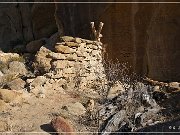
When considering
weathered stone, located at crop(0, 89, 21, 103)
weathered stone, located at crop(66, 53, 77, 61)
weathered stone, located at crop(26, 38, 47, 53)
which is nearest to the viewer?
weathered stone, located at crop(0, 89, 21, 103)

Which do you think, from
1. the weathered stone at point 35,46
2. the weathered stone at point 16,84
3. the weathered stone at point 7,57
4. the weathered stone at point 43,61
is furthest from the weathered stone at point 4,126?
the weathered stone at point 35,46

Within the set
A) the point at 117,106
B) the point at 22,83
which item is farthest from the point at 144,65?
the point at 22,83

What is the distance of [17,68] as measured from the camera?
9328mm

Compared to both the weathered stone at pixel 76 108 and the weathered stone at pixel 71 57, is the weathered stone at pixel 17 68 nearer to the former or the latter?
the weathered stone at pixel 71 57

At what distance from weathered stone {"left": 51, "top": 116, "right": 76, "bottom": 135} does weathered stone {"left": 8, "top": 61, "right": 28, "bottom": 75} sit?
249 centimetres

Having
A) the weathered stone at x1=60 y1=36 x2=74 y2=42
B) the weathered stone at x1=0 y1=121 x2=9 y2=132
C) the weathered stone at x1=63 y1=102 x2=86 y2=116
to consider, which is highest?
the weathered stone at x1=60 y1=36 x2=74 y2=42

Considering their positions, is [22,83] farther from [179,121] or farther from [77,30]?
[179,121]

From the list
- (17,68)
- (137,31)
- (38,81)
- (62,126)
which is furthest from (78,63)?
(62,126)

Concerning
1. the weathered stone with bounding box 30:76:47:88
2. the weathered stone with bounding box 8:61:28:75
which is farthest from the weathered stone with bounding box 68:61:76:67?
the weathered stone with bounding box 8:61:28:75

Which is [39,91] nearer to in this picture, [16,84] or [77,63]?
[16,84]

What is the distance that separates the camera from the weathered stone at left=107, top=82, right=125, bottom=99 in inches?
316

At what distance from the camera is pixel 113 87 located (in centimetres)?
834

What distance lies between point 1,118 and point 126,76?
276cm

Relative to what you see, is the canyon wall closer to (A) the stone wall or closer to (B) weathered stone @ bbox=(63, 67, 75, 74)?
(A) the stone wall
